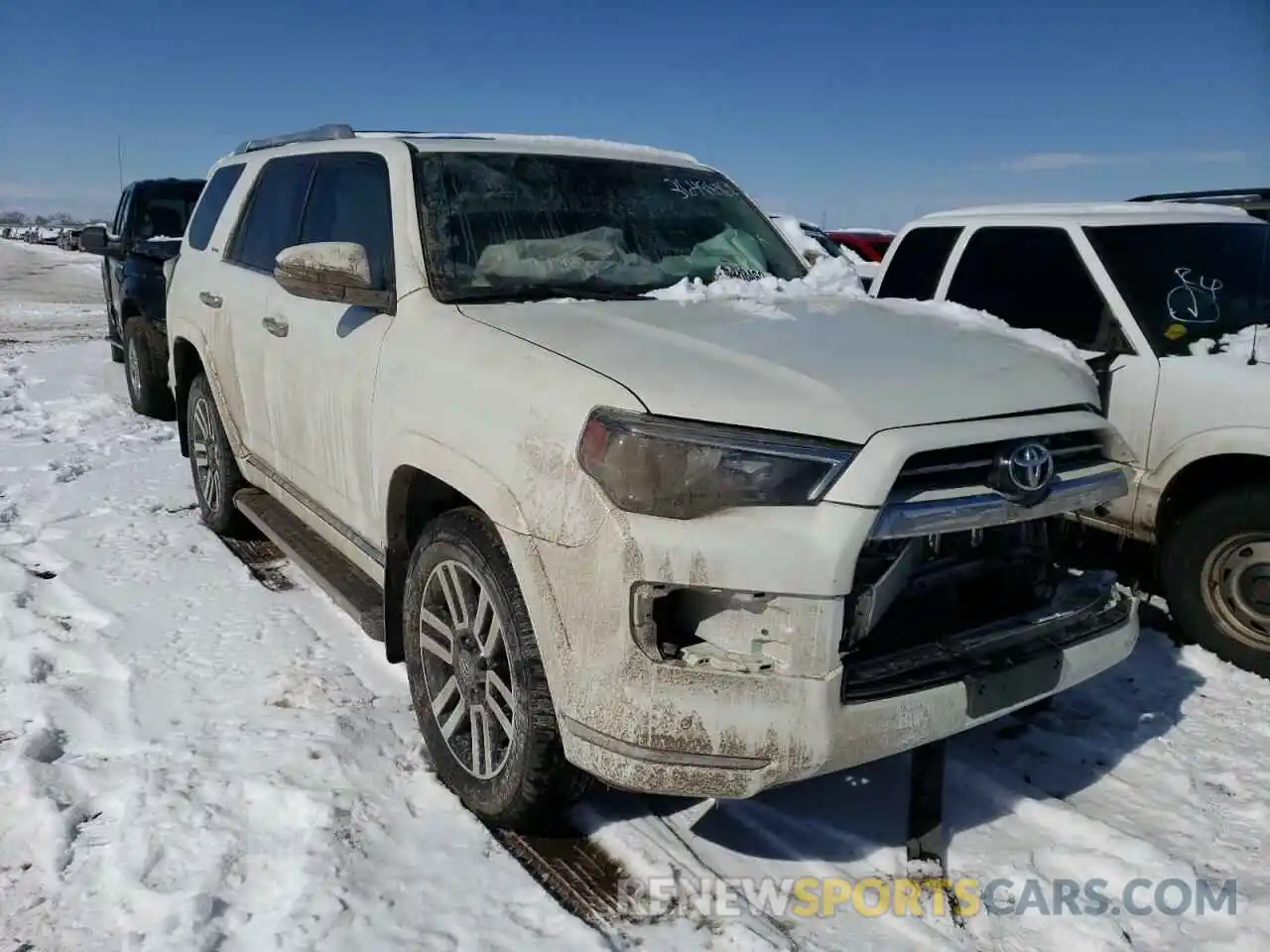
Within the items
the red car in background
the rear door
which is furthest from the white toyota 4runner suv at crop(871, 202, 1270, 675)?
the red car in background

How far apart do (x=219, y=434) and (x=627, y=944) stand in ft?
12.0

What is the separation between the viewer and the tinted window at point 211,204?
5396 millimetres

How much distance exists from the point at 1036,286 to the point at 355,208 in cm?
330

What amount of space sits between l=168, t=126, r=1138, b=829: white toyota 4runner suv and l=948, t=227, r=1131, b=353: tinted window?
1.72 meters

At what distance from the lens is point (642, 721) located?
235 centimetres

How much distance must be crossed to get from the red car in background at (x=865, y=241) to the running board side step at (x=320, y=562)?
14905 millimetres

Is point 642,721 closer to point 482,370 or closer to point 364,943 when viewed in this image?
point 364,943

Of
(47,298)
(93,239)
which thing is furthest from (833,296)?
(47,298)

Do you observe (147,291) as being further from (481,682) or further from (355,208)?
(481,682)

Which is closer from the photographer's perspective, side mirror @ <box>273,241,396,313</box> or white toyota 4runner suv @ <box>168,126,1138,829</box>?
white toyota 4runner suv @ <box>168,126,1138,829</box>

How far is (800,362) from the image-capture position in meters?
2.58

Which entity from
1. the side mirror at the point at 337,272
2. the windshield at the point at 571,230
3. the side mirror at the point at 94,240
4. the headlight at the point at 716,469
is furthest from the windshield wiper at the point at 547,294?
the side mirror at the point at 94,240

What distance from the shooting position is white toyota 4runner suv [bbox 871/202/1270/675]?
164 inches

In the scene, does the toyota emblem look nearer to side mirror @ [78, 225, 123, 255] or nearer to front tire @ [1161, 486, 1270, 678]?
front tire @ [1161, 486, 1270, 678]
